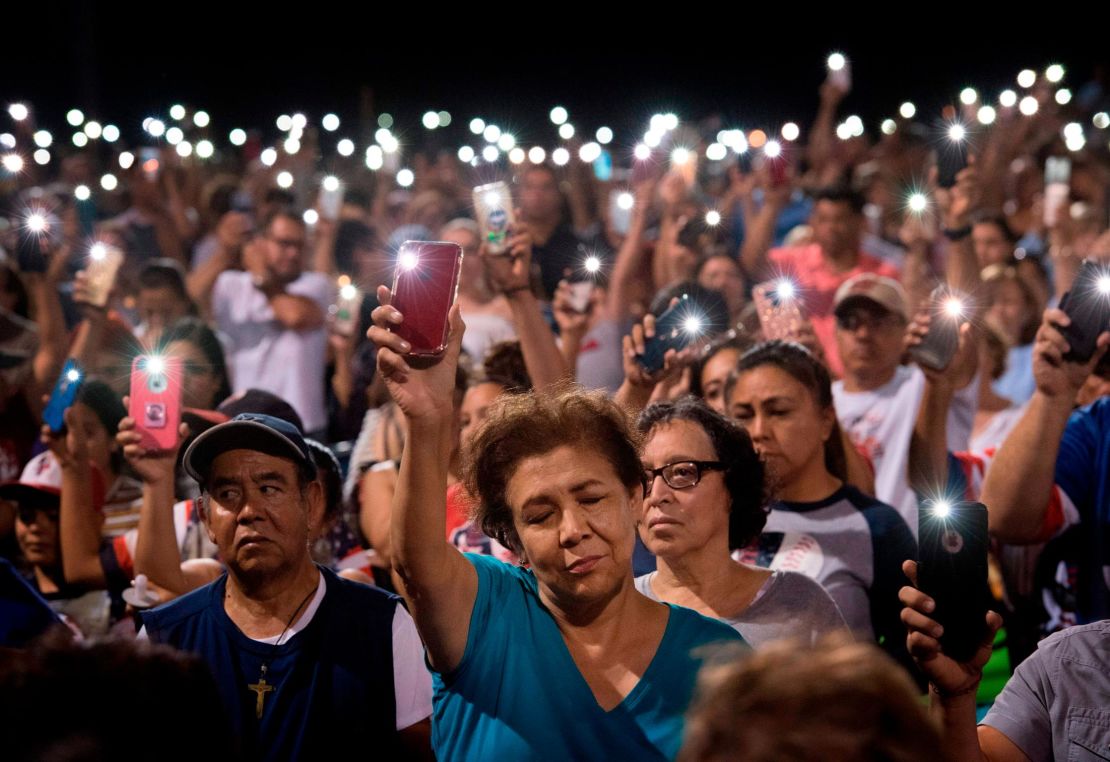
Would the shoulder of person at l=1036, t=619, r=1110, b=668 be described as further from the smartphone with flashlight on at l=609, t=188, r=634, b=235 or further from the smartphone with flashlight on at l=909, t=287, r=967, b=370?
the smartphone with flashlight on at l=609, t=188, r=634, b=235

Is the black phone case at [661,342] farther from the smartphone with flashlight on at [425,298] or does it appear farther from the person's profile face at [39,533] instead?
the person's profile face at [39,533]

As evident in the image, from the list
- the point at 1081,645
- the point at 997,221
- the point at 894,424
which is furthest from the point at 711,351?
the point at 997,221

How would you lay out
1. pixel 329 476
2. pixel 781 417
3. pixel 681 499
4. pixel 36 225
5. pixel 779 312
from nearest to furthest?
pixel 681 499 → pixel 329 476 → pixel 781 417 → pixel 779 312 → pixel 36 225

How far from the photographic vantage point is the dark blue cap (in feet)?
10.00

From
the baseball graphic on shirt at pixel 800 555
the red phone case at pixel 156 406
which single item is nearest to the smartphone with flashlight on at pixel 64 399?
the red phone case at pixel 156 406

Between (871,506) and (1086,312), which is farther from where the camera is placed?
(871,506)

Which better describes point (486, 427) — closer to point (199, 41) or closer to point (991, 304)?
point (991, 304)

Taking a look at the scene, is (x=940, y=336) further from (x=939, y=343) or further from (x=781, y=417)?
(x=781, y=417)

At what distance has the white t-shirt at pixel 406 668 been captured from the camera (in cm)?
283

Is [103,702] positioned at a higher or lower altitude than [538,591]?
higher

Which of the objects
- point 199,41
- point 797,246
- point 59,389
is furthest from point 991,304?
point 199,41

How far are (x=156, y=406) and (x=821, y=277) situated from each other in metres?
4.01

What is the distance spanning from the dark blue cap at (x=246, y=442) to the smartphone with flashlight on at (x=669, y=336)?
1355mm

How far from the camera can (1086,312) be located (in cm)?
330
